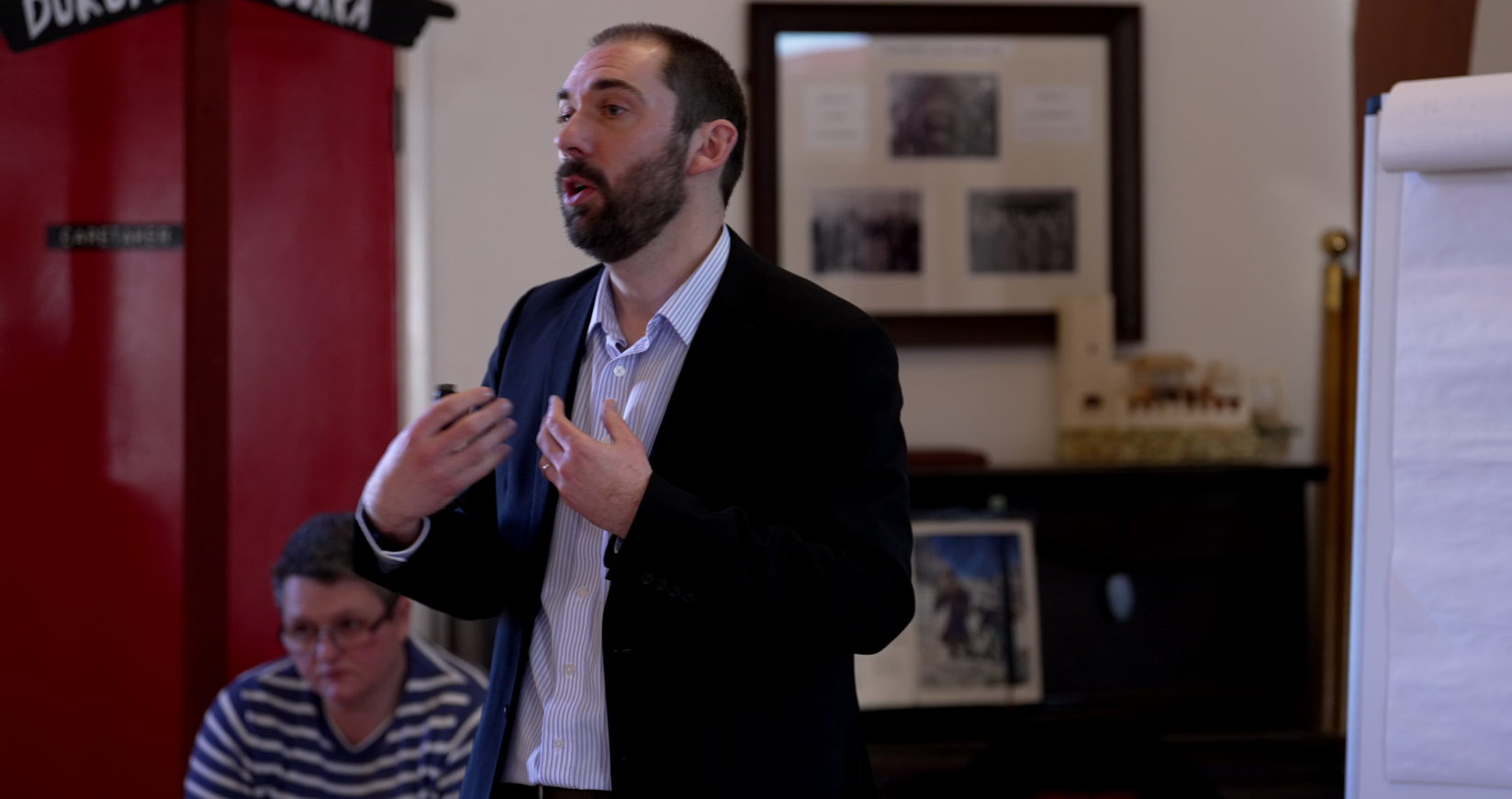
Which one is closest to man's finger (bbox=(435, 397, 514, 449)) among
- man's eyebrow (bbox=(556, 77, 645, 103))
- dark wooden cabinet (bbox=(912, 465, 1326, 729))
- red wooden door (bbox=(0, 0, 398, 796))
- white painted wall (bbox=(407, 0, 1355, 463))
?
man's eyebrow (bbox=(556, 77, 645, 103))

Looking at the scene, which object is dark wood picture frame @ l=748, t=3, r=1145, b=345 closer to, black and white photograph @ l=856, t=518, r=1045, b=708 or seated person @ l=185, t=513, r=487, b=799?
black and white photograph @ l=856, t=518, r=1045, b=708

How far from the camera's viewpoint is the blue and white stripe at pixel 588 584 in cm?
127

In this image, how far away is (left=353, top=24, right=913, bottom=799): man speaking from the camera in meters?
1.20

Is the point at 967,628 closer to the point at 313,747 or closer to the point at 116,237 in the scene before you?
the point at 313,747

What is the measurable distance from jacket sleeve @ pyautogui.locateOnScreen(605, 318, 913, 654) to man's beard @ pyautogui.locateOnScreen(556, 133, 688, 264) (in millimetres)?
216

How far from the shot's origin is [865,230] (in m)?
3.02

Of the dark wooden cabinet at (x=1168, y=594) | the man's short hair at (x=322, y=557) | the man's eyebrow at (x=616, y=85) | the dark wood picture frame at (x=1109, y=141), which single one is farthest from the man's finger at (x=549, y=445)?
the dark wood picture frame at (x=1109, y=141)

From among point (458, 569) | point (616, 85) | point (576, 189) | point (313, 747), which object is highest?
point (616, 85)

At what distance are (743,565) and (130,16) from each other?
50.0 inches

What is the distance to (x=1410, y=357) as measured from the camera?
148 centimetres

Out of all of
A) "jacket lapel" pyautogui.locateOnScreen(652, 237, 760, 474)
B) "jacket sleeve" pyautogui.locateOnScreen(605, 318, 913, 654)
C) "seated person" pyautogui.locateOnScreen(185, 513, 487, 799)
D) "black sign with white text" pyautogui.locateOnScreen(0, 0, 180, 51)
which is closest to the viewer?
"jacket sleeve" pyautogui.locateOnScreen(605, 318, 913, 654)

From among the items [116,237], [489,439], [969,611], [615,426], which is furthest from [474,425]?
[969,611]

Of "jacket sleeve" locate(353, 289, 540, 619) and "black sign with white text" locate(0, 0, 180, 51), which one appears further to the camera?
"black sign with white text" locate(0, 0, 180, 51)

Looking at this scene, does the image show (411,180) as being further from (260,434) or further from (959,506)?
(959,506)
